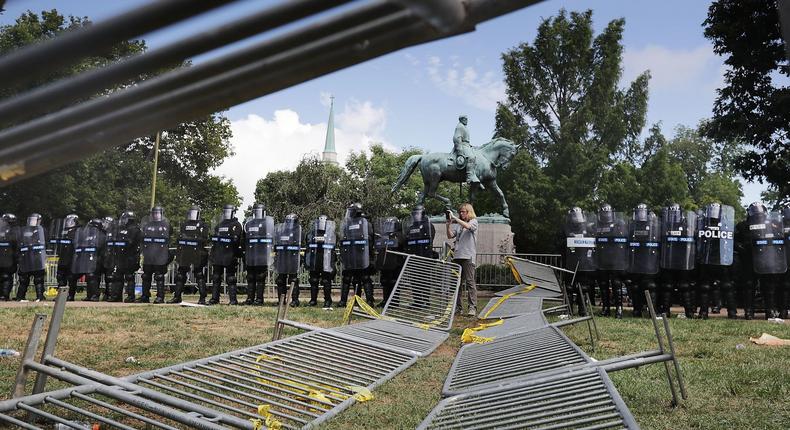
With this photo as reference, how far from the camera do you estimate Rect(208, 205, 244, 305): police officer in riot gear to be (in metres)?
13.9

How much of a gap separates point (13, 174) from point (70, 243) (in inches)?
606

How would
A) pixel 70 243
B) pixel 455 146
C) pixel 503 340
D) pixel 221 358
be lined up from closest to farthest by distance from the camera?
1. pixel 221 358
2. pixel 503 340
3. pixel 70 243
4. pixel 455 146

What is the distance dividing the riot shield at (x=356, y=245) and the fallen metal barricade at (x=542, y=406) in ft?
30.1

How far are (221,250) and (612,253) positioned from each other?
7595mm

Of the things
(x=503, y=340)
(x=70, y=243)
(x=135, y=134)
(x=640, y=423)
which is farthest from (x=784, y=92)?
(x=135, y=134)

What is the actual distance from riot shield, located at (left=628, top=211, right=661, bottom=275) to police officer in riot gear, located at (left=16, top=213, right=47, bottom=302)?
469 inches

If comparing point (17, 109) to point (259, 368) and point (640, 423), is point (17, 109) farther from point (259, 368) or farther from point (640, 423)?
point (259, 368)

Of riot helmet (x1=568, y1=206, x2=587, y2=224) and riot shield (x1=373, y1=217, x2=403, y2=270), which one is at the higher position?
riot helmet (x1=568, y1=206, x2=587, y2=224)

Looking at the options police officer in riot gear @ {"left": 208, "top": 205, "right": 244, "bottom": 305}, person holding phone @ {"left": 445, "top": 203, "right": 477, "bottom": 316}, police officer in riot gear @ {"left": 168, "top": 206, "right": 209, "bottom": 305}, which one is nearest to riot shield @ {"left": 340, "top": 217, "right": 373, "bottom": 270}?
police officer in riot gear @ {"left": 208, "top": 205, "right": 244, "bottom": 305}

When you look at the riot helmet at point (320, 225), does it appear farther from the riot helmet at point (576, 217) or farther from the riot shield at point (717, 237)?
the riot shield at point (717, 237)

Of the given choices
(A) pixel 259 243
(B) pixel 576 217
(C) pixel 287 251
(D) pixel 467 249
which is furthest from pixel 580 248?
(A) pixel 259 243

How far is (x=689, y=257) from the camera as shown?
11047 millimetres

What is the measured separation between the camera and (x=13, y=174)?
3.34 feet

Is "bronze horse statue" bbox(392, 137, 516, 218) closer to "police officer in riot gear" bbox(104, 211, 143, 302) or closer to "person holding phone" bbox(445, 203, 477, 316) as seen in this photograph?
"police officer in riot gear" bbox(104, 211, 143, 302)
